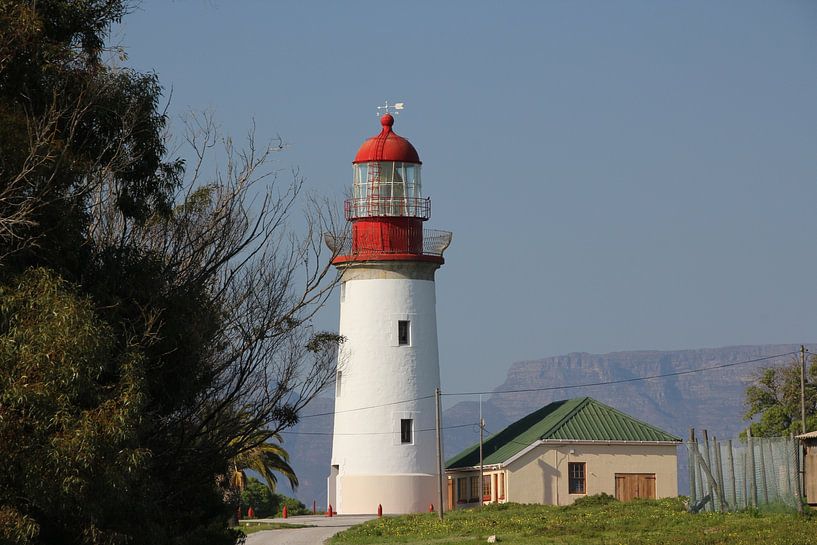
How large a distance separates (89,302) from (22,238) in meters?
1.23

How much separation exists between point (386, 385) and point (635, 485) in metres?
9.93

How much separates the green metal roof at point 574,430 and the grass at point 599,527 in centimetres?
1031

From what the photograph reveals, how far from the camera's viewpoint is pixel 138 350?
19.8m

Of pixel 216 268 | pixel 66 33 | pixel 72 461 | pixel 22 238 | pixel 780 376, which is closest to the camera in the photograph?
pixel 72 461

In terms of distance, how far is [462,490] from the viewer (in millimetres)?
58906

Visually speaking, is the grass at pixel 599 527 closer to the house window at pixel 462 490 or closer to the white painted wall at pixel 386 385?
the white painted wall at pixel 386 385

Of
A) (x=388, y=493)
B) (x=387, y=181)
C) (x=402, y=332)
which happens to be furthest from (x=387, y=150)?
(x=388, y=493)

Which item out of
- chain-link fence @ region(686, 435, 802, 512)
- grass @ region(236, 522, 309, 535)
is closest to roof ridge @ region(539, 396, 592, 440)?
grass @ region(236, 522, 309, 535)

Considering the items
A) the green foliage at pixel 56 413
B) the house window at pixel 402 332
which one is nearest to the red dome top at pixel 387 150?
the house window at pixel 402 332

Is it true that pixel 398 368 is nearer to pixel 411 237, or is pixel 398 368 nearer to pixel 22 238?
pixel 411 237

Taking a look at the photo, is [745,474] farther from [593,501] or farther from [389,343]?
[389,343]

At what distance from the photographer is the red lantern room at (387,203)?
51.7 metres

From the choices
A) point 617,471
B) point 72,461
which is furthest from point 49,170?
point 617,471

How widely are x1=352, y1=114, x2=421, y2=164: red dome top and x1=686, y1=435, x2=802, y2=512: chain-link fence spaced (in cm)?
1909
